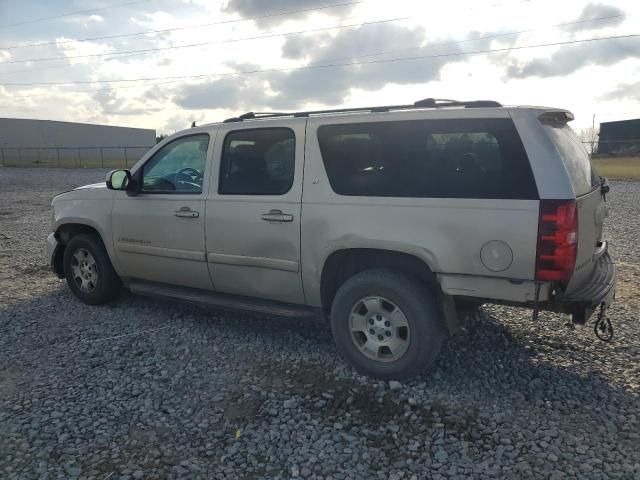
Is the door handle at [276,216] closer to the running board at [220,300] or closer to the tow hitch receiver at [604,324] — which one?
the running board at [220,300]

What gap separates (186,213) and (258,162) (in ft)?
2.81

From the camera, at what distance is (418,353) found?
147 inches

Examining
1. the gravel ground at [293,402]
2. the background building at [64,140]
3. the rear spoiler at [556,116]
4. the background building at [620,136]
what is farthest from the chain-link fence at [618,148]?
the background building at [64,140]

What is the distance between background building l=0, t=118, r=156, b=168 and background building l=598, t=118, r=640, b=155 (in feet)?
140

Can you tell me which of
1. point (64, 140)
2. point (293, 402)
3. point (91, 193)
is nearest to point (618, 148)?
point (91, 193)

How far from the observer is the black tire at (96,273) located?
561 cm

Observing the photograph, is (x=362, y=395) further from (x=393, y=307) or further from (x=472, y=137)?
(x=472, y=137)

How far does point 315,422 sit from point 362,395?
1.61ft

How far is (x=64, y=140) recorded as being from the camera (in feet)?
216

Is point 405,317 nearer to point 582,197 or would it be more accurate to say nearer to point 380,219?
point 380,219

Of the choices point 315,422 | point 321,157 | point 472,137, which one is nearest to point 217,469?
point 315,422

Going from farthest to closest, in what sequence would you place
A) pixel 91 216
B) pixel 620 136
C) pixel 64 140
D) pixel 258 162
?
1. pixel 64 140
2. pixel 620 136
3. pixel 91 216
4. pixel 258 162

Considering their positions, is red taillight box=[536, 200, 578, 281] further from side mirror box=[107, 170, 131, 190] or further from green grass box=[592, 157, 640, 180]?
green grass box=[592, 157, 640, 180]

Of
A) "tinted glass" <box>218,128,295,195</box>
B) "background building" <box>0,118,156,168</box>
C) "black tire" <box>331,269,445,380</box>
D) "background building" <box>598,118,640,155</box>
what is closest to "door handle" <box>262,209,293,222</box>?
"tinted glass" <box>218,128,295,195</box>
